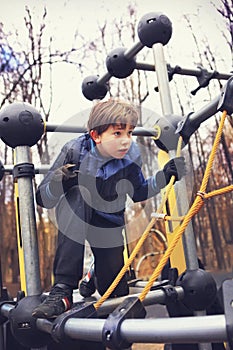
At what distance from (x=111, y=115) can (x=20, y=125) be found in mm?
193

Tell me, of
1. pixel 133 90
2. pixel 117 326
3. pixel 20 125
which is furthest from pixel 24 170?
pixel 133 90

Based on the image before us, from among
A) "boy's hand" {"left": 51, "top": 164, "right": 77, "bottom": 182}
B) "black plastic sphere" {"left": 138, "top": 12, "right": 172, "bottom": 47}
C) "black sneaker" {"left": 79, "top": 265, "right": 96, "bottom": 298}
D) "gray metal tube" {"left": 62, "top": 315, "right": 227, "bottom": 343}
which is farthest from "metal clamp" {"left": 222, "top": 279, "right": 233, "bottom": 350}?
"black plastic sphere" {"left": 138, "top": 12, "right": 172, "bottom": 47}

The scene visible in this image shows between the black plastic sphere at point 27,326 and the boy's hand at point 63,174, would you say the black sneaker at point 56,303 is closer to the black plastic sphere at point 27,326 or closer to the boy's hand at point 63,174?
the black plastic sphere at point 27,326

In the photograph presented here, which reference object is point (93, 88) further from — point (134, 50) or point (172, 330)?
point (172, 330)

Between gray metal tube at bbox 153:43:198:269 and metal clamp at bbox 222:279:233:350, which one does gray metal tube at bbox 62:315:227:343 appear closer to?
metal clamp at bbox 222:279:233:350

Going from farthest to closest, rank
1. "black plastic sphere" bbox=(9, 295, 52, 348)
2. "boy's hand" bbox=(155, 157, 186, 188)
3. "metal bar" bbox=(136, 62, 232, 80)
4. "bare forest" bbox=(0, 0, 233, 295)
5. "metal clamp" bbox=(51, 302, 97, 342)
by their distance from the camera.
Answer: "bare forest" bbox=(0, 0, 233, 295), "metal bar" bbox=(136, 62, 232, 80), "boy's hand" bbox=(155, 157, 186, 188), "black plastic sphere" bbox=(9, 295, 52, 348), "metal clamp" bbox=(51, 302, 97, 342)

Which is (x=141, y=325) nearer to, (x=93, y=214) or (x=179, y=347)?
(x=93, y=214)

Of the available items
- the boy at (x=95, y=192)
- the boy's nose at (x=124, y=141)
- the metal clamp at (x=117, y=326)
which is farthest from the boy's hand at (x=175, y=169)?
the metal clamp at (x=117, y=326)

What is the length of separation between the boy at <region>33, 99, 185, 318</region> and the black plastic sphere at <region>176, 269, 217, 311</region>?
0.14 m

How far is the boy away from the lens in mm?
819

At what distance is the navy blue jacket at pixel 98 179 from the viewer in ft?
2.85

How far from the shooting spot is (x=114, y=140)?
2.85 ft

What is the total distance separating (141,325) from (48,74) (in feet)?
8.38

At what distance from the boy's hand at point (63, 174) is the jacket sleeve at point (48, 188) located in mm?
16
